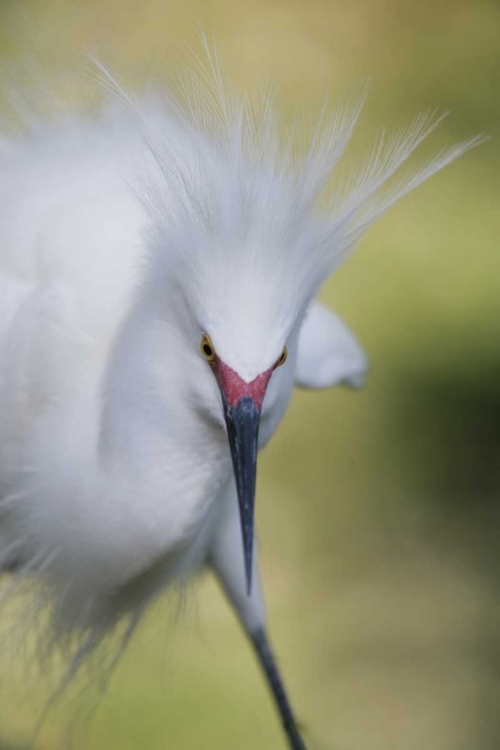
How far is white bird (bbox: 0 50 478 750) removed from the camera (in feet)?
3.26

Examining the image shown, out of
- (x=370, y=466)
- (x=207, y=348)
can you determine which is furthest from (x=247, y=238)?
(x=370, y=466)

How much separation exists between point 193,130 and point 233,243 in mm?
286

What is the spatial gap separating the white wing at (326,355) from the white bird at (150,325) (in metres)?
0.23

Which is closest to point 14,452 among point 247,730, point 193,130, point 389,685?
point 193,130

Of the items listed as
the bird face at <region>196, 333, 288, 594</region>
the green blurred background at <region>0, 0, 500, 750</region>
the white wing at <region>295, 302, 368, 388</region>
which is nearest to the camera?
the bird face at <region>196, 333, 288, 594</region>

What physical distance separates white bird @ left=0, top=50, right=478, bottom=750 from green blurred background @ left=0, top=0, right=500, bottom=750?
214mm

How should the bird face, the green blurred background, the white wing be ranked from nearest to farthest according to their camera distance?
the bird face, the white wing, the green blurred background

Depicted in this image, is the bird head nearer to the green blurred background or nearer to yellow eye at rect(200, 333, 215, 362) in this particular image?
yellow eye at rect(200, 333, 215, 362)

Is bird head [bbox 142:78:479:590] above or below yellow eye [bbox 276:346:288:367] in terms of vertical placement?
above

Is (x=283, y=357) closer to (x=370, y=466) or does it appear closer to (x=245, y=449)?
(x=245, y=449)

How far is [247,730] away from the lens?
1826 millimetres

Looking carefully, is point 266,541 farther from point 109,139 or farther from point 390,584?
point 109,139

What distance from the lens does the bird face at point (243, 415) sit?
0.95 m

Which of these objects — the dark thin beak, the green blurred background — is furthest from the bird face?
the green blurred background
